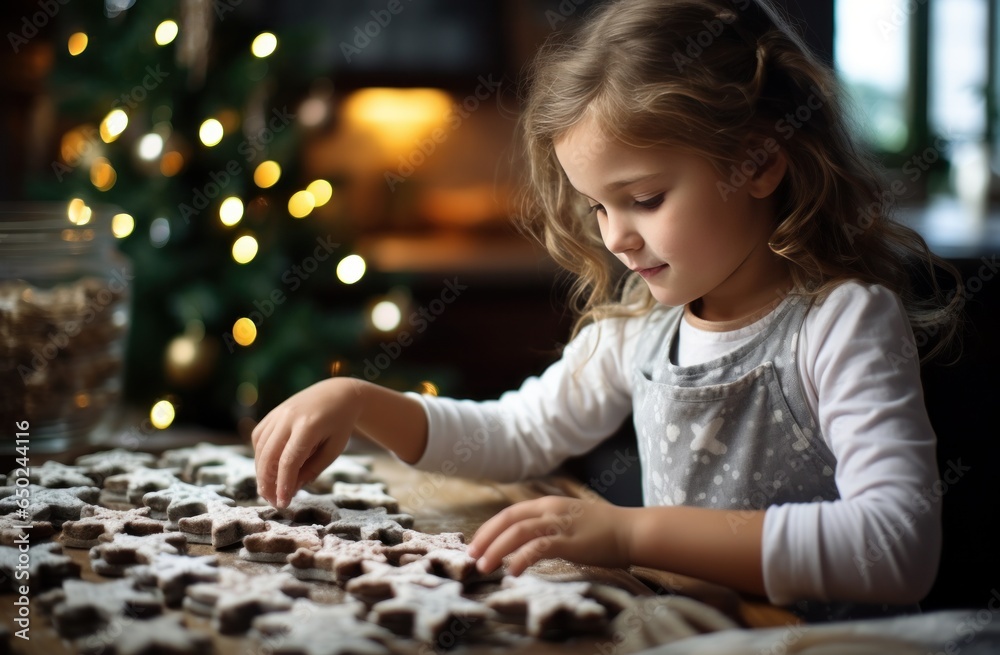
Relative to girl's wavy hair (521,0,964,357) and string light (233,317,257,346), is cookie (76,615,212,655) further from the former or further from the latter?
string light (233,317,257,346)

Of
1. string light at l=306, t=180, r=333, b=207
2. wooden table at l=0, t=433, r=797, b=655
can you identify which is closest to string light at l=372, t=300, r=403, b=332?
string light at l=306, t=180, r=333, b=207

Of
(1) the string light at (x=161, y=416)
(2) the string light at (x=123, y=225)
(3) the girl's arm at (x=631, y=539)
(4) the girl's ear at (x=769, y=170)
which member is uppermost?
(4) the girl's ear at (x=769, y=170)

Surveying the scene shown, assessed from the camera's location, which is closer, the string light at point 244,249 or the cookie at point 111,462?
the cookie at point 111,462

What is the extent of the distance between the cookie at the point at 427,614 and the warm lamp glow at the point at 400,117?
306 centimetres

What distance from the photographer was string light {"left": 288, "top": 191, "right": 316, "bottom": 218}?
2240 mm

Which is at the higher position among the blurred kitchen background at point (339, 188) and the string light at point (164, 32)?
the string light at point (164, 32)

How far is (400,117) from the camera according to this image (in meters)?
3.68

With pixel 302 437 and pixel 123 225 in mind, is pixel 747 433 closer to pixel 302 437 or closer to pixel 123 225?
pixel 302 437

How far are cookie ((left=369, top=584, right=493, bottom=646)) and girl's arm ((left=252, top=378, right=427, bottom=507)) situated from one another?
0.91 feet

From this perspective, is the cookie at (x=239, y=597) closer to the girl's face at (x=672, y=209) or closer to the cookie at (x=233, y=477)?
the cookie at (x=233, y=477)

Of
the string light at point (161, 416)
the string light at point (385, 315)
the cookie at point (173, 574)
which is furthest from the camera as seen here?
the string light at point (385, 315)

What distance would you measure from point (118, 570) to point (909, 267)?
2.82 feet

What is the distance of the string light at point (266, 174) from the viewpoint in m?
2.21

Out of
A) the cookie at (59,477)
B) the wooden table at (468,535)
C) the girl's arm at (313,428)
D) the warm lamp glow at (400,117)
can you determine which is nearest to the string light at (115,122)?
the wooden table at (468,535)
